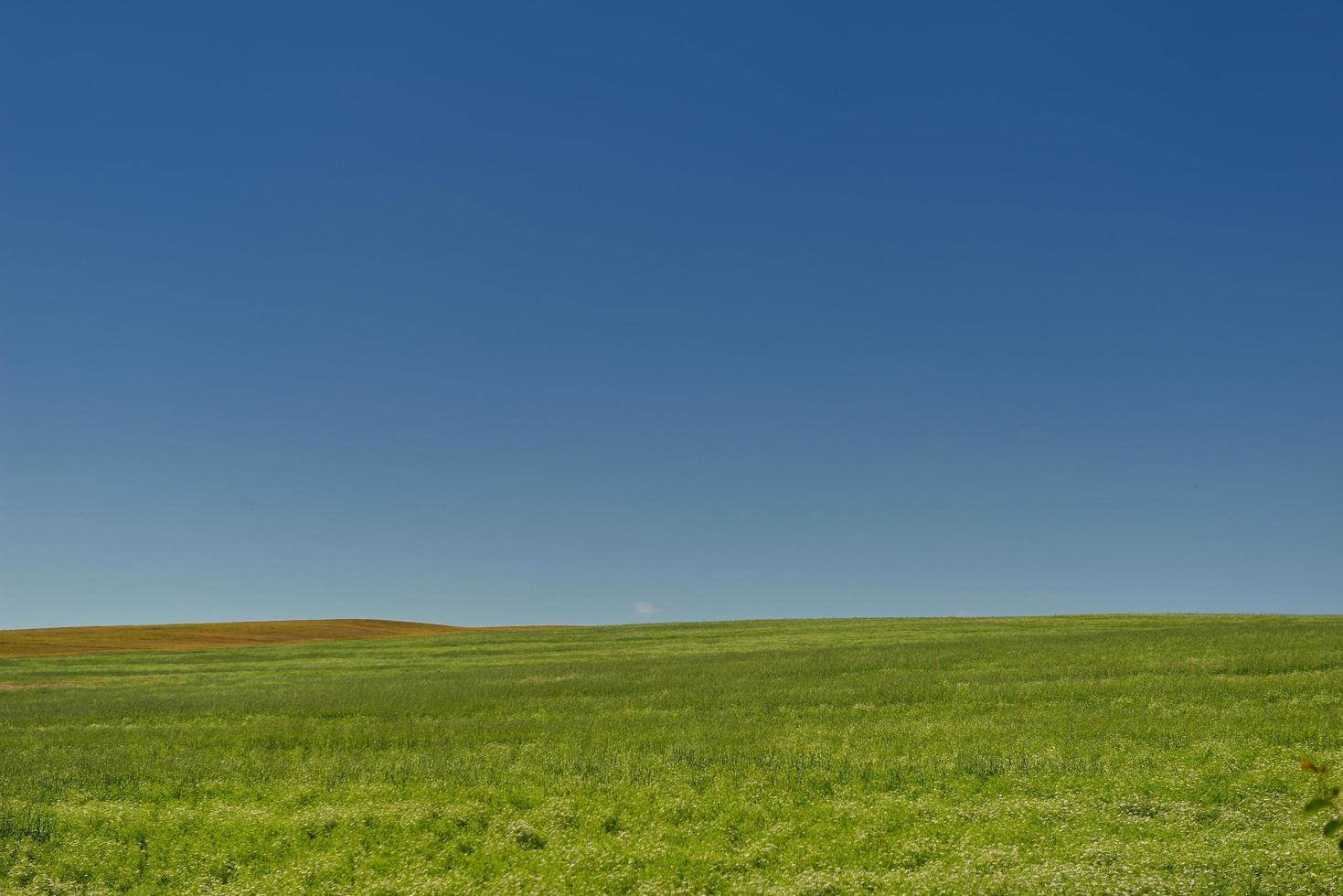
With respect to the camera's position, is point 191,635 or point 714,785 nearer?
point 714,785

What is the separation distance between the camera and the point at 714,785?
58.9 ft

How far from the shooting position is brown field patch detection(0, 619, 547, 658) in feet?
246

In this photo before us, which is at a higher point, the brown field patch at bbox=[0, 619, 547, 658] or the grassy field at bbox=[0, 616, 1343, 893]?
the grassy field at bbox=[0, 616, 1343, 893]

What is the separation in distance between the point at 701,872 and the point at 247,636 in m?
80.0

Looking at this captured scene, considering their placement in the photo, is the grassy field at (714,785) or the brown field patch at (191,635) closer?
the grassy field at (714,785)

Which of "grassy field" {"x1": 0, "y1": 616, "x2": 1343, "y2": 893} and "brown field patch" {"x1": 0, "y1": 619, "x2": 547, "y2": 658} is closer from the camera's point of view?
"grassy field" {"x1": 0, "y1": 616, "x2": 1343, "y2": 893}

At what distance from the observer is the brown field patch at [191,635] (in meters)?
74.9

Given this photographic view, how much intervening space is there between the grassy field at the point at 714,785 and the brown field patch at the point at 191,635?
50496 millimetres

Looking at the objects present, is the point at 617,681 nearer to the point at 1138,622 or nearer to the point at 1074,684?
the point at 1074,684

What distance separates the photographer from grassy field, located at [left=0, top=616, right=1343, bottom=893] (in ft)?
47.5

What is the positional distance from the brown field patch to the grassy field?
50.5 meters

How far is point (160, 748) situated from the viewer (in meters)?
23.6

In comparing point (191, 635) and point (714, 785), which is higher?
point (714, 785)

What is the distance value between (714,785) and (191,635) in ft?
271
